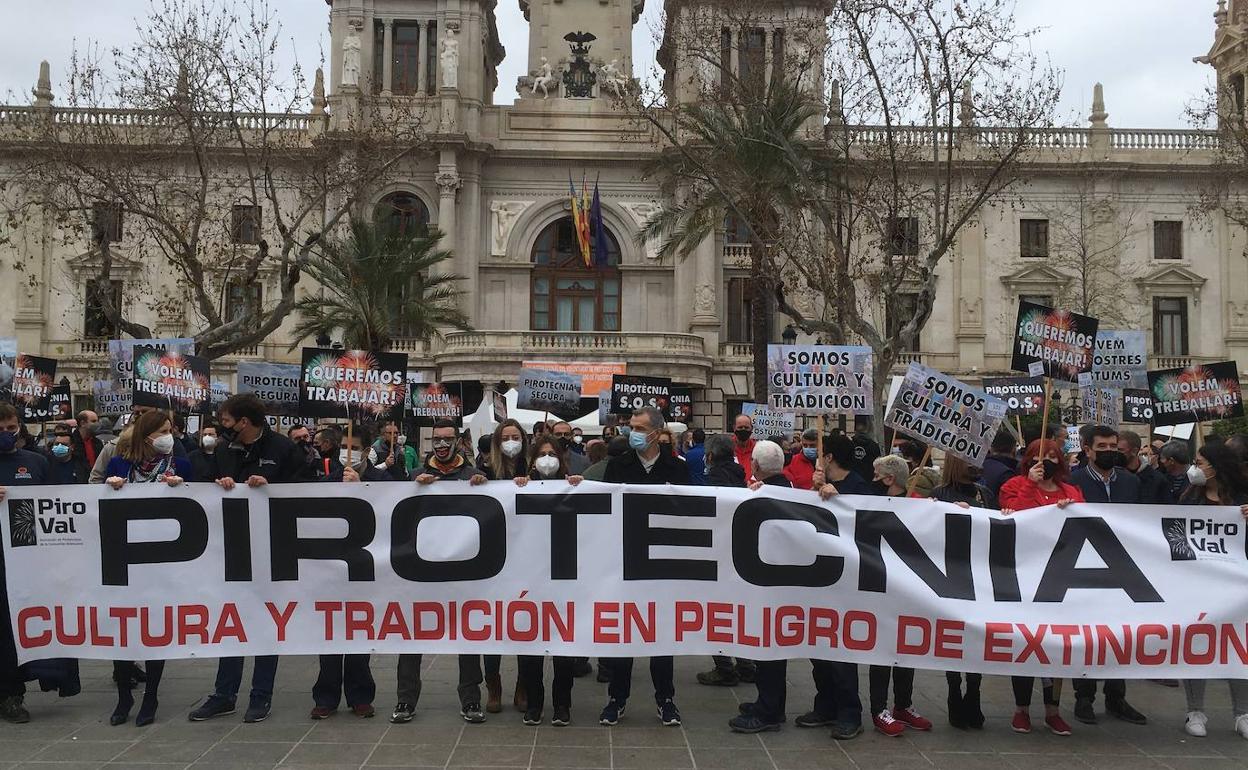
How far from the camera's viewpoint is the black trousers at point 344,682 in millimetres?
7227

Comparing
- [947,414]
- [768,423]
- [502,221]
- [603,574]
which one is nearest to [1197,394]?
[947,414]

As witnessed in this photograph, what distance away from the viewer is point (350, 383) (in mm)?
Answer: 10047

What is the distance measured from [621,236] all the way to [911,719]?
34744mm

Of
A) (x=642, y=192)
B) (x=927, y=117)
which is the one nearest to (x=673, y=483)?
(x=927, y=117)

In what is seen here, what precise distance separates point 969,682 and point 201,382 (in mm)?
9346

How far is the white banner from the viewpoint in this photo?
22.7ft

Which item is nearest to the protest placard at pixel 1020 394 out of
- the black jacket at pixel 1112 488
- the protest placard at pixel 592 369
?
the black jacket at pixel 1112 488

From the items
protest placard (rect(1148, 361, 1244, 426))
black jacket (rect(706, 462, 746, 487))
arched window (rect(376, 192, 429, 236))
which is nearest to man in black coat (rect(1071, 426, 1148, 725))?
black jacket (rect(706, 462, 746, 487))

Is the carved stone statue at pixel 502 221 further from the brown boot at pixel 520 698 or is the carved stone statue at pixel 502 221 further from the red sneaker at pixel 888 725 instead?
the red sneaker at pixel 888 725

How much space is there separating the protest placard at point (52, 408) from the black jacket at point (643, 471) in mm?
10567

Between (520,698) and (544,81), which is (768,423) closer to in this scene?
(520,698)

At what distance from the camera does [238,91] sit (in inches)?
803

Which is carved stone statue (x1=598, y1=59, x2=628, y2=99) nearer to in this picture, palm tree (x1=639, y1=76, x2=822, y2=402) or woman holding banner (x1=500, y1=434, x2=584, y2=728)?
palm tree (x1=639, y1=76, x2=822, y2=402)

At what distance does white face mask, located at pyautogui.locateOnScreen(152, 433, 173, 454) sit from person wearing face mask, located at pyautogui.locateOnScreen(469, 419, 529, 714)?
1.97 metres
